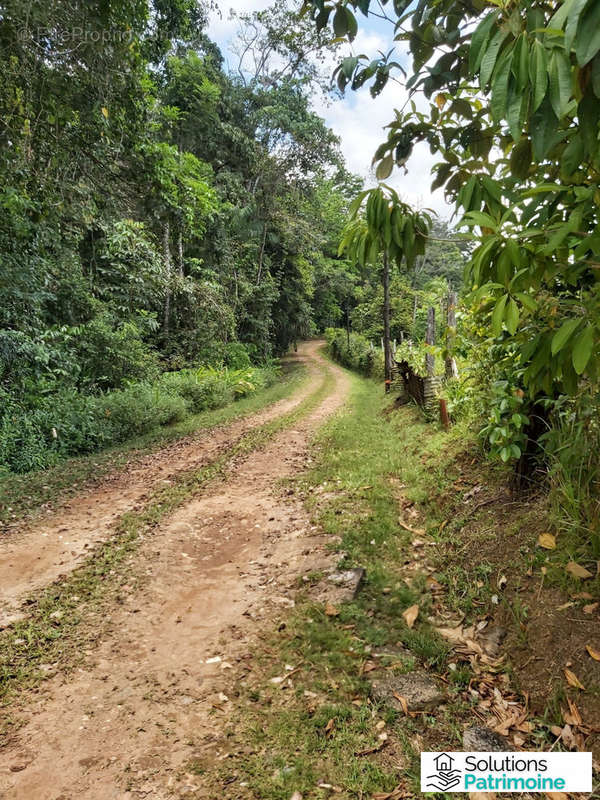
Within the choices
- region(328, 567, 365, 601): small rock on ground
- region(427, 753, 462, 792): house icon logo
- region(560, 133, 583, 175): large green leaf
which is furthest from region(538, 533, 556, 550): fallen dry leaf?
region(560, 133, 583, 175): large green leaf

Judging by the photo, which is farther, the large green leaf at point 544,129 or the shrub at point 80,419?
the shrub at point 80,419

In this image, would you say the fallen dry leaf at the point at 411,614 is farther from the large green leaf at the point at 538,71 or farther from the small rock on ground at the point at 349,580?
the large green leaf at the point at 538,71

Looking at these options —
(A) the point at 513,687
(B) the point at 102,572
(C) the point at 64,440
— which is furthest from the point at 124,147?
(A) the point at 513,687

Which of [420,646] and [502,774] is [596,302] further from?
[420,646]

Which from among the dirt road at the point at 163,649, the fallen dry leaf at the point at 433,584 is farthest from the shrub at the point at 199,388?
the fallen dry leaf at the point at 433,584

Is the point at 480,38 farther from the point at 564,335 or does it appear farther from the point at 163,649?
the point at 163,649

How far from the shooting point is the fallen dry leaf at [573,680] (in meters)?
2.46

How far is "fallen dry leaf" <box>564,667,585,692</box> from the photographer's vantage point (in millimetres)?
2461

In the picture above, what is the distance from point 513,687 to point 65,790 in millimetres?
2511

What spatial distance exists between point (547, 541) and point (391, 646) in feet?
4.74

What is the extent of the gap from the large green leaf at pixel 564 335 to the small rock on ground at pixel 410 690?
219cm

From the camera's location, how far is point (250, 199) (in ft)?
70.9

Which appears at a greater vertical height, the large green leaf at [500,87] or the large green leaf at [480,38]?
the large green leaf at [480,38]

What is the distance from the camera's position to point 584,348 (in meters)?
1.50
